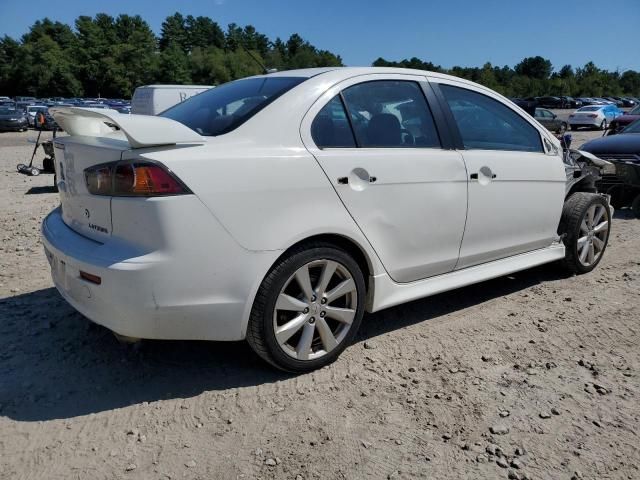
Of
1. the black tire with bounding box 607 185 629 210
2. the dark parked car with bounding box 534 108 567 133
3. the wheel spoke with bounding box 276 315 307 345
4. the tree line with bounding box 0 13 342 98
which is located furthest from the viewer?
the tree line with bounding box 0 13 342 98

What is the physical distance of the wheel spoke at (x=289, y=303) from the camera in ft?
9.15

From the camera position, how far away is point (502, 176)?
3766 mm

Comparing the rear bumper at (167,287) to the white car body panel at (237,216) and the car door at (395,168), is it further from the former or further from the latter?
the car door at (395,168)

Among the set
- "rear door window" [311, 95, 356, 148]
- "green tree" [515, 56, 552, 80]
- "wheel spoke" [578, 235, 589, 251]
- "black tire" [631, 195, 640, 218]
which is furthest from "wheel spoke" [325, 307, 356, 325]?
"green tree" [515, 56, 552, 80]

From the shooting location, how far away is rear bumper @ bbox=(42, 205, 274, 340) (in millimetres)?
2449

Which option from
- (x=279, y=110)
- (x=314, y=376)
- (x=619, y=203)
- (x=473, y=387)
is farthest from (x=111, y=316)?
(x=619, y=203)

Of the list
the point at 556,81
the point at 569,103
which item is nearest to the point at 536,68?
the point at 556,81

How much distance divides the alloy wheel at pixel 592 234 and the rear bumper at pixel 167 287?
3.23 m

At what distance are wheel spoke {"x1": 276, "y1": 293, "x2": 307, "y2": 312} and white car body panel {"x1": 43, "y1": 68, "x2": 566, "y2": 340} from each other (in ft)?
0.55

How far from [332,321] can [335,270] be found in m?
0.32

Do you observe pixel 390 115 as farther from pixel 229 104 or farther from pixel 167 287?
pixel 167 287

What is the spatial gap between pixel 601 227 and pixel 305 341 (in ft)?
10.9

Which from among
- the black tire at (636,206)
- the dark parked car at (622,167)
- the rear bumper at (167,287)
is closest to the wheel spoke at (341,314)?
the rear bumper at (167,287)

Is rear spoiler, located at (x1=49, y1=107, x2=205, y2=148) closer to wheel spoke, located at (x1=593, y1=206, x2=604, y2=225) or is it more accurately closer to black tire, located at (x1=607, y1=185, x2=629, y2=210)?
wheel spoke, located at (x1=593, y1=206, x2=604, y2=225)
